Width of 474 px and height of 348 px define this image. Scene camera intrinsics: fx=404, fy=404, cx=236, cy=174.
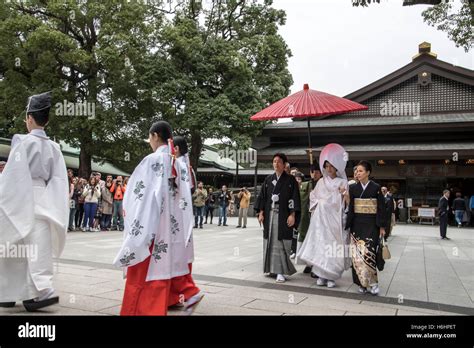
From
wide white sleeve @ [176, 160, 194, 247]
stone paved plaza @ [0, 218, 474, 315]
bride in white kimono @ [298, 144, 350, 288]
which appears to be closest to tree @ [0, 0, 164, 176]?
stone paved plaza @ [0, 218, 474, 315]

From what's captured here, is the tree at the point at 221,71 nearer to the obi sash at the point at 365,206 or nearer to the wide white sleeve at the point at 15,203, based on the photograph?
the obi sash at the point at 365,206

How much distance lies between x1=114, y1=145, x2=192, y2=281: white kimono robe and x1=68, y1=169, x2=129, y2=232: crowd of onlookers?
941 cm

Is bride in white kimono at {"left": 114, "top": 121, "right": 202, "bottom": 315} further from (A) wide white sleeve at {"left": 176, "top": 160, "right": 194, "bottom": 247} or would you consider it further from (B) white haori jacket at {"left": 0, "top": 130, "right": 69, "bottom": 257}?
(B) white haori jacket at {"left": 0, "top": 130, "right": 69, "bottom": 257}

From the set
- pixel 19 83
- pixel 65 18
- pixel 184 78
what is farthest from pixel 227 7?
pixel 19 83

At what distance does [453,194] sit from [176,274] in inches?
795

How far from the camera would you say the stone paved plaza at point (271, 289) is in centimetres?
439

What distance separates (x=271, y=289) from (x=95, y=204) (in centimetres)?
945

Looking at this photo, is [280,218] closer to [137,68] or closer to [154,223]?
[154,223]

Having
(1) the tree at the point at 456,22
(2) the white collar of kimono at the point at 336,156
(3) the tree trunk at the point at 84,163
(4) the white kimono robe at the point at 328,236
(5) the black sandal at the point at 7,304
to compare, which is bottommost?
(5) the black sandal at the point at 7,304

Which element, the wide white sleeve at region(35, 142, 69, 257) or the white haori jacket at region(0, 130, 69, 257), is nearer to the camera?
the white haori jacket at region(0, 130, 69, 257)

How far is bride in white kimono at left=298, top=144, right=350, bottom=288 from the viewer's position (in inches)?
230

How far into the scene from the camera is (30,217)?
4.05 meters

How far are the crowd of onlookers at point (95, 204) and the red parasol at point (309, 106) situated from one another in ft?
27.2

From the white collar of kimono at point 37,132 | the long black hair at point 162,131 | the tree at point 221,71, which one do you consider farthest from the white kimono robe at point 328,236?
the tree at point 221,71
